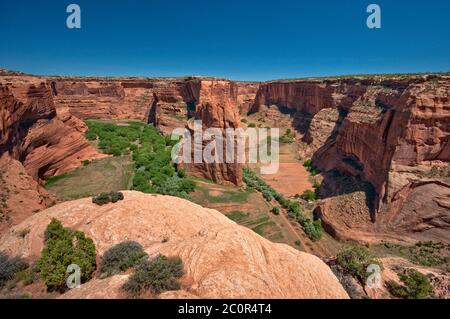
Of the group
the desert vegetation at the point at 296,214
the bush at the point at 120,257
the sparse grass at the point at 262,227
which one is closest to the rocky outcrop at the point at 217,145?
the desert vegetation at the point at 296,214

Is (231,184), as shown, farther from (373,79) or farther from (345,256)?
(373,79)

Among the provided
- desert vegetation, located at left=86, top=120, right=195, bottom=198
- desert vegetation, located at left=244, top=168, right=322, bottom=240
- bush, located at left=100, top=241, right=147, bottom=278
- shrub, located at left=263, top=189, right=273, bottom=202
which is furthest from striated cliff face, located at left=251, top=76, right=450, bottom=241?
bush, located at left=100, top=241, right=147, bottom=278

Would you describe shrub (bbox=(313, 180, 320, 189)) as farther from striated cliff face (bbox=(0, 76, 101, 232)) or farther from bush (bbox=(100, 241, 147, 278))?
striated cliff face (bbox=(0, 76, 101, 232))

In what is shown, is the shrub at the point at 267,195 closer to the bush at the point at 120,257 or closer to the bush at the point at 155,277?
the bush at the point at 120,257

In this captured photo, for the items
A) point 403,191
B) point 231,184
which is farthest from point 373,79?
point 231,184

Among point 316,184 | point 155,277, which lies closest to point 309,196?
point 316,184
